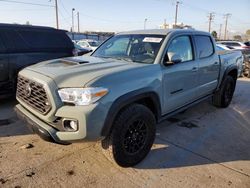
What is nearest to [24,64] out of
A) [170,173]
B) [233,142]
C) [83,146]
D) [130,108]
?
[83,146]

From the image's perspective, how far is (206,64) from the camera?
14.9 ft

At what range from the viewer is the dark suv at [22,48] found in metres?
5.19

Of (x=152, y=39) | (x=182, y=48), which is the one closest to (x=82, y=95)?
(x=152, y=39)

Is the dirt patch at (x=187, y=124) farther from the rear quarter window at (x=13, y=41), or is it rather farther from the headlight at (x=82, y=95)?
the rear quarter window at (x=13, y=41)

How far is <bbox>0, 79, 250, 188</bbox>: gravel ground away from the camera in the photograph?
9.34 ft

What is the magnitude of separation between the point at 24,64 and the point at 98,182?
12.4 ft

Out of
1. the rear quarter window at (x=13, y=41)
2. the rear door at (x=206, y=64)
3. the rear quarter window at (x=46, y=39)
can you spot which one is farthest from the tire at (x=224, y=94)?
the rear quarter window at (x=13, y=41)

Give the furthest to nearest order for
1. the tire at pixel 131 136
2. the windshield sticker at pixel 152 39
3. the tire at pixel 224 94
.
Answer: the tire at pixel 224 94 < the windshield sticker at pixel 152 39 < the tire at pixel 131 136

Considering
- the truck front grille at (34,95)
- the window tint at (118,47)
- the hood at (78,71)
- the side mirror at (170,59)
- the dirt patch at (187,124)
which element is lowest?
the dirt patch at (187,124)

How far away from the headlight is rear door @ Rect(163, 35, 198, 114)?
1210 mm

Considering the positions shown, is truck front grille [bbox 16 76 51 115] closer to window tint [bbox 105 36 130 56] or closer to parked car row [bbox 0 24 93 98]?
window tint [bbox 105 36 130 56]

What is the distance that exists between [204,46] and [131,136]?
8.75 feet

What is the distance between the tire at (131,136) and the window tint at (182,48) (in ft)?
3.84

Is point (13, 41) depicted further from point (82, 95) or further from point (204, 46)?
point (204, 46)
